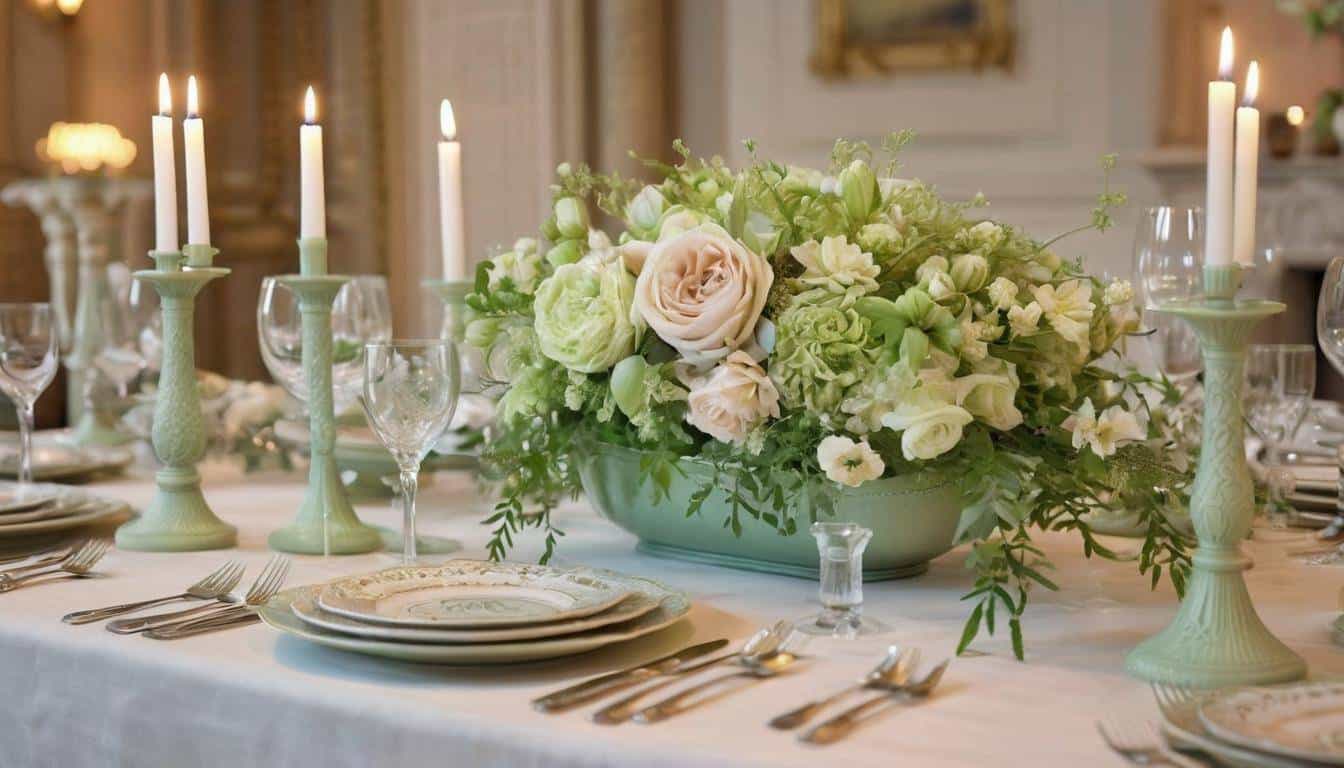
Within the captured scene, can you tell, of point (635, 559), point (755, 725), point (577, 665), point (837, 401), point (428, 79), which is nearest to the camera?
point (755, 725)

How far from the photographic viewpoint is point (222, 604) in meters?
1.25

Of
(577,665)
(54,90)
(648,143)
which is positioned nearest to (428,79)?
(648,143)

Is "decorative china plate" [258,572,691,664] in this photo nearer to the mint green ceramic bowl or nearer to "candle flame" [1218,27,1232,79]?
the mint green ceramic bowl

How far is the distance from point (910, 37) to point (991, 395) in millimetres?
4371

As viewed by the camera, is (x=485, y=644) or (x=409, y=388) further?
(x=409, y=388)

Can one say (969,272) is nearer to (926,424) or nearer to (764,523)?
(926,424)

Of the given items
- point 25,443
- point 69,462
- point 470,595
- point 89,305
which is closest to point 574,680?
point 470,595

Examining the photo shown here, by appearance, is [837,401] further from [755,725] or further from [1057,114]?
[1057,114]

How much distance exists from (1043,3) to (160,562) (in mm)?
4359

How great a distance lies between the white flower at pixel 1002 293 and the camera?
124cm

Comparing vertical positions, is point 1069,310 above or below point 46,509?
above

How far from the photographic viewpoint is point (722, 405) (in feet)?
4.05

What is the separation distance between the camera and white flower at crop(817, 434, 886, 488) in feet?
3.89

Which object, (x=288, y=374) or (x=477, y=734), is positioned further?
(x=288, y=374)
